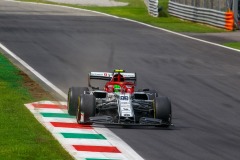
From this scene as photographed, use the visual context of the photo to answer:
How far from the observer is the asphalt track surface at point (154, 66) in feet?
57.5

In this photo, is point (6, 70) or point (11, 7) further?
point (11, 7)

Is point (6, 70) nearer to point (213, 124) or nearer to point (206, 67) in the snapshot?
point (206, 67)

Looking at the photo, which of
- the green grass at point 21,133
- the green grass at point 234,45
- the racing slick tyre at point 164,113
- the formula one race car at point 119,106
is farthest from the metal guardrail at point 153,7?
the racing slick tyre at point 164,113

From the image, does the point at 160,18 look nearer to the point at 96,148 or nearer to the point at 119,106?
the point at 119,106

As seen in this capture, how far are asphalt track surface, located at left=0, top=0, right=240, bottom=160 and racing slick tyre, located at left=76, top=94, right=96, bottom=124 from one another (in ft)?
2.29

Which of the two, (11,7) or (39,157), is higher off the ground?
(39,157)

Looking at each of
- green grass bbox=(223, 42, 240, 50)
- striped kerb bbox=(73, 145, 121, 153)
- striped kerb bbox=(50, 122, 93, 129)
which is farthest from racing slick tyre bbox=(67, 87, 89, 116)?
green grass bbox=(223, 42, 240, 50)

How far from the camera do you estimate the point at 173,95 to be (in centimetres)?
2419

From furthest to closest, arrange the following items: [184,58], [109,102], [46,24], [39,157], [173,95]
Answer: [46,24]
[184,58]
[173,95]
[109,102]
[39,157]

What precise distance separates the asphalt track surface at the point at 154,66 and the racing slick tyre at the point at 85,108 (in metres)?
0.70

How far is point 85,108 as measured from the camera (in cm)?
1881

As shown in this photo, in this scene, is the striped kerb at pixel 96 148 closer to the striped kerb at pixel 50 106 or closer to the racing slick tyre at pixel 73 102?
the racing slick tyre at pixel 73 102

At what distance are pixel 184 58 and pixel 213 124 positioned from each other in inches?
576

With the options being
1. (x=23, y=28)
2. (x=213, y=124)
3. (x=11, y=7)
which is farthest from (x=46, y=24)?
(x=213, y=124)
